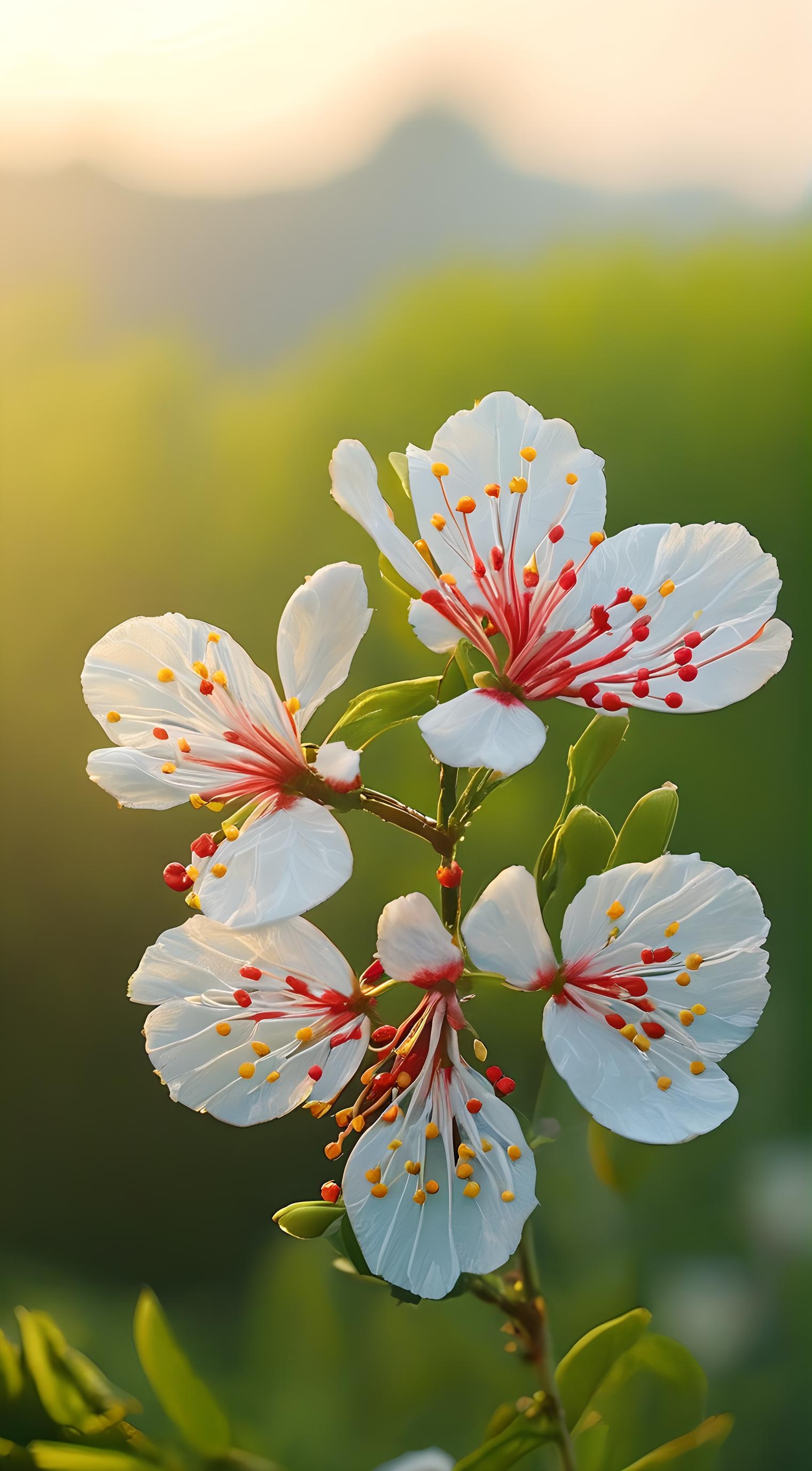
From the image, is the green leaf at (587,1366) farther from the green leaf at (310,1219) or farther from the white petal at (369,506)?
the white petal at (369,506)

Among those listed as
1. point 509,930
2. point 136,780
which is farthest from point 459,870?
point 136,780

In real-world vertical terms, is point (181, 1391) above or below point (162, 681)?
below

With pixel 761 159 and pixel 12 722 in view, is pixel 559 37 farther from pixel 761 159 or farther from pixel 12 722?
pixel 12 722

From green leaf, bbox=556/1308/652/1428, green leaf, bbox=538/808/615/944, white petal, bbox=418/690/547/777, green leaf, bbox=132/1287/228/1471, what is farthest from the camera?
green leaf, bbox=132/1287/228/1471

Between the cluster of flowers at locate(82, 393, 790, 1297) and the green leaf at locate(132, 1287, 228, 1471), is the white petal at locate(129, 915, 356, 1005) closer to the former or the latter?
the cluster of flowers at locate(82, 393, 790, 1297)

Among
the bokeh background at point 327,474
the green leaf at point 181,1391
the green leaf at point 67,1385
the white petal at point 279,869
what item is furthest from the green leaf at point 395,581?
the green leaf at point 67,1385

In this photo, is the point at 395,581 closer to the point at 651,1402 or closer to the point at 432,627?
the point at 432,627

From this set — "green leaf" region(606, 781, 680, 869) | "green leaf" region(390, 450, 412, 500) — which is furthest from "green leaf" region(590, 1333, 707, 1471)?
"green leaf" region(390, 450, 412, 500)
